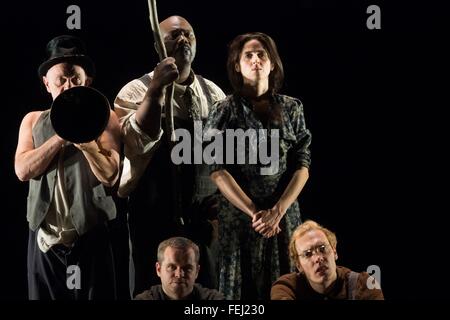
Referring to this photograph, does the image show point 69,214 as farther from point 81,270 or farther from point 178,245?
point 178,245

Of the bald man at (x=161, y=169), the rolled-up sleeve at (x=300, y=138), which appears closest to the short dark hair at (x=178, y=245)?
the bald man at (x=161, y=169)

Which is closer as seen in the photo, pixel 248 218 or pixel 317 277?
pixel 317 277

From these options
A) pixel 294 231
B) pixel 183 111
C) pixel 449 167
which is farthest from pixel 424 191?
pixel 183 111

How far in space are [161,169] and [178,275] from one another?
1.50 feet

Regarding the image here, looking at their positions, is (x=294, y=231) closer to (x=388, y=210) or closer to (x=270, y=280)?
(x=270, y=280)

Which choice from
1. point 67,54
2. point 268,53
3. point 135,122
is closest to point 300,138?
point 268,53

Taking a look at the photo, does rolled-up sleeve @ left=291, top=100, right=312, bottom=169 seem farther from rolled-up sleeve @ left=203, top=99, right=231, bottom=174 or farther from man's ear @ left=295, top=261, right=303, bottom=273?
man's ear @ left=295, top=261, right=303, bottom=273

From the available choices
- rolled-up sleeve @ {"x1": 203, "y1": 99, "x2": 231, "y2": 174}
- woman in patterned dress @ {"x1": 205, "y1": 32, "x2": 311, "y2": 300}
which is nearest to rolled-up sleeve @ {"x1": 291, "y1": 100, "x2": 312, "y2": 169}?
woman in patterned dress @ {"x1": 205, "y1": 32, "x2": 311, "y2": 300}

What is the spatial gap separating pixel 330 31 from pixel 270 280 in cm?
111

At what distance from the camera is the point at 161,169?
4.00 meters

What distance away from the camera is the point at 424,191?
14.4 feet
